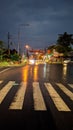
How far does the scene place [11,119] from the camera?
8.78 meters

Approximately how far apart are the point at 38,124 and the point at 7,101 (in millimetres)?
4122

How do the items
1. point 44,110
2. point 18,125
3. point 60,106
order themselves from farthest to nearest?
1. point 60,106
2. point 44,110
3. point 18,125

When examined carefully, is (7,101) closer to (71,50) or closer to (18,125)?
(18,125)

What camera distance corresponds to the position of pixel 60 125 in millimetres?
8148

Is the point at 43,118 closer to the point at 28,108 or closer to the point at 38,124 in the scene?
the point at 38,124

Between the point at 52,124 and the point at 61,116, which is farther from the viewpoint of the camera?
the point at 61,116

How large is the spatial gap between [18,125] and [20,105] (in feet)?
10.2

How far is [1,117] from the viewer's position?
905 centimetres

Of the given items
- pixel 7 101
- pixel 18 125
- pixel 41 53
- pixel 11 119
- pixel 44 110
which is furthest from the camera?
pixel 41 53

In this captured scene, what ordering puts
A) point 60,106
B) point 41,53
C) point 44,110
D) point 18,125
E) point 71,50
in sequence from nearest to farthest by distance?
point 18,125 < point 44,110 < point 60,106 < point 71,50 < point 41,53

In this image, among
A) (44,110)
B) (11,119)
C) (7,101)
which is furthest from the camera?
(7,101)

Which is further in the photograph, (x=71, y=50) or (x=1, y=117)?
(x=71, y=50)

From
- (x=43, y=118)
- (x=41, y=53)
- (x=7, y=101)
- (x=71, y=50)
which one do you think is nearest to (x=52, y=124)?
(x=43, y=118)

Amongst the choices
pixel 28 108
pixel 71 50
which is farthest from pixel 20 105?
pixel 71 50
